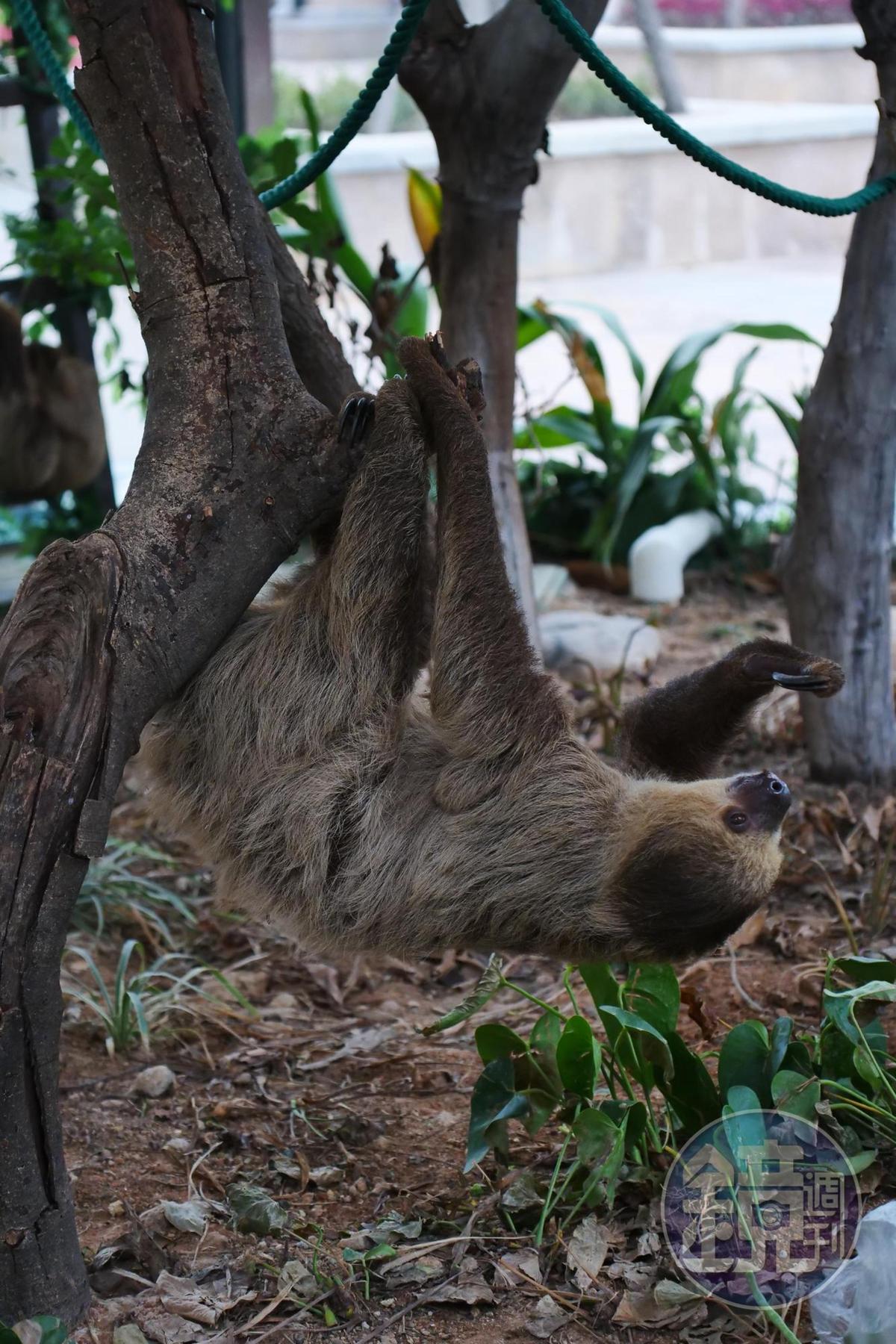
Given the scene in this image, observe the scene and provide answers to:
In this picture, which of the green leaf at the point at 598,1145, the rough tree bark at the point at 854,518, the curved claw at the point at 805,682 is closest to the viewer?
the green leaf at the point at 598,1145

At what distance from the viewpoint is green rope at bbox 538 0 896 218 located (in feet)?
10.8

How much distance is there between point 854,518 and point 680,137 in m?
2.07

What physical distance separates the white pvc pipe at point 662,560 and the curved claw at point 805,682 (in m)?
4.94

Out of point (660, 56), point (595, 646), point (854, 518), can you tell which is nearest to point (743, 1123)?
point (854, 518)

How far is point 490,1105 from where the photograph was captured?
10.6 feet

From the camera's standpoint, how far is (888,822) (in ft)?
16.4

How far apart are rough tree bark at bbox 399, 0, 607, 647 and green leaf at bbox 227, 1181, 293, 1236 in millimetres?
2233

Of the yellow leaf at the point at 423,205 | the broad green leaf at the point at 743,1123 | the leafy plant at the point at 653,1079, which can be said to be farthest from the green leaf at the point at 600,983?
the yellow leaf at the point at 423,205

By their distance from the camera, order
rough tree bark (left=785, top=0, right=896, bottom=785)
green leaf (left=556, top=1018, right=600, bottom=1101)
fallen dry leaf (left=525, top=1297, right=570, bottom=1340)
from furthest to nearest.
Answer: rough tree bark (left=785, top=0, right=896, bottom=785) → green leaf (left=556, top=1018, right=600, bottom=1101) → fallen dry leaf (left=525, top=1297, right=570, bottom=1340)

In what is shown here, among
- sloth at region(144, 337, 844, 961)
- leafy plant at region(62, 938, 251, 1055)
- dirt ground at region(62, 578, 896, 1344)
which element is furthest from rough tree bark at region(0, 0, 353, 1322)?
leafy plant at region(62, 938, 251, 1055)

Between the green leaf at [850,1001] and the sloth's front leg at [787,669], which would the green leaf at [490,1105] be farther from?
the sloth's front leg at [787,669]

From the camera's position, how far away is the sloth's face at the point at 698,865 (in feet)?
10.3

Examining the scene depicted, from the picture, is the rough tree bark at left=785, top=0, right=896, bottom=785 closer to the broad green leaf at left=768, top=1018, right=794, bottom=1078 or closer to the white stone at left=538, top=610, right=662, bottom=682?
the white stone at left=538, top=610, right=662, bottom=682

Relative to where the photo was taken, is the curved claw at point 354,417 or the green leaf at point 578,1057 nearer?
the curved claw at point 354,417
